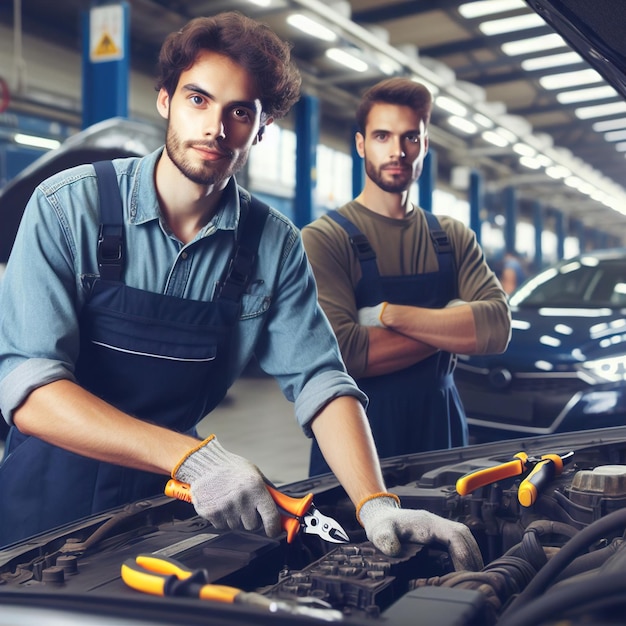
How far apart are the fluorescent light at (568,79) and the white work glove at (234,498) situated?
8.67 m

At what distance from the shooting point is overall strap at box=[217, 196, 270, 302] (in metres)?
1.37

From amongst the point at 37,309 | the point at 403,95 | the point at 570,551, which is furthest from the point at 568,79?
the point at 570,551

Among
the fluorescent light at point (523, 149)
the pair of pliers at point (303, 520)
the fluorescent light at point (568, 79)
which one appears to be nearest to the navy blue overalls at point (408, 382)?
the pair of pliers at point (303, 520)

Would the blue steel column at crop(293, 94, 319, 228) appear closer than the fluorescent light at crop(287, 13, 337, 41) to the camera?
No

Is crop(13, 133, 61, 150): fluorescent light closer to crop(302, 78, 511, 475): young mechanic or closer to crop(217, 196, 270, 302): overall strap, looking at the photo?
crop(302, 78, 511, 475): young mechanic

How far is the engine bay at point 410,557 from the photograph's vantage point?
2.32 ft

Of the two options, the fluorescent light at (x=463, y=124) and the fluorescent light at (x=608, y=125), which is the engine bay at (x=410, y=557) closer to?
the fluorescent light at (x=463, y=124)

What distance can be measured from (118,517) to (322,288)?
2.90 feet

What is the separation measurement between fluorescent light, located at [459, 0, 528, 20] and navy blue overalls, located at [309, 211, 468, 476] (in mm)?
5380

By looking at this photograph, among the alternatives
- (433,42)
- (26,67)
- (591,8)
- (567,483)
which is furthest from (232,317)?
(433,42)

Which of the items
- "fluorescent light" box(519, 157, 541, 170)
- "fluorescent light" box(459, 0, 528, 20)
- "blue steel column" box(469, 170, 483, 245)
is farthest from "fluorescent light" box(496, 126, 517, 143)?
"fluorescent light" box(459, 0, 528, 20)

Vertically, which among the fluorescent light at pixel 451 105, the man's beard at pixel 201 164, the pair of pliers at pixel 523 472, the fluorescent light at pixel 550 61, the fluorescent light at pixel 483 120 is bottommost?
the pair of pliers at pixel 523 472

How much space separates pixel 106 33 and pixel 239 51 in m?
2.65

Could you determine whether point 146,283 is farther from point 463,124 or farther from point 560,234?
point 560,234
